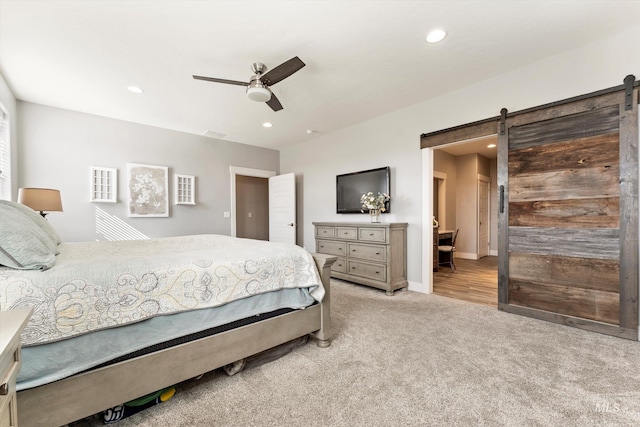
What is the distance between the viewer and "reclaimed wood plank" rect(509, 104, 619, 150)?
2.30 meters

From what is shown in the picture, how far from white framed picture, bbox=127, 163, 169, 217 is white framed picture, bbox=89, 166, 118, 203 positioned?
0.61 ft

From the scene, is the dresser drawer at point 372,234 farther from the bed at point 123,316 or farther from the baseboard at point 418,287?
the bed at point 123,316

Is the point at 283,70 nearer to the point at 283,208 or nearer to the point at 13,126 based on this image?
the point at 283,208

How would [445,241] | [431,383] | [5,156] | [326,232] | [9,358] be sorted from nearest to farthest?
[9,358] → [431,383] → [5,156] → [326,232] → [445,241]

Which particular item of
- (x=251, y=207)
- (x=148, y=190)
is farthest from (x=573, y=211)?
(x=251, y=207)

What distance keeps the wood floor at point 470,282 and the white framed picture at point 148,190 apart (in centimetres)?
438

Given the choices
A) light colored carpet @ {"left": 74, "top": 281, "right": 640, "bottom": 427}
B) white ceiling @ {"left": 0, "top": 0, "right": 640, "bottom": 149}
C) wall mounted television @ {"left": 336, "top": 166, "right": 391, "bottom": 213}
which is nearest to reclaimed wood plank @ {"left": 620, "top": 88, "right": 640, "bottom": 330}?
light colored carpet @ {"left": 74, "top": 281, "right": 640, "bottom": 427}

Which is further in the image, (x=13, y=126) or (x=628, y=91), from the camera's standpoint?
(x=13, y=126)

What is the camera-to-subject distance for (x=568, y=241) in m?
2.49

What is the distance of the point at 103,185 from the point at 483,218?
763 centimetres

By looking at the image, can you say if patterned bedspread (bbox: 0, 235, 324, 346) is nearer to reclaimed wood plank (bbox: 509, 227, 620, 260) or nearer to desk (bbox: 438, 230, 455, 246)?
reclaimed wood plank (bbox: 509, 227, 620, 260)

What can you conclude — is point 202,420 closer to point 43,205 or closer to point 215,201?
point 43,205

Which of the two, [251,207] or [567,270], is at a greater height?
[251,207]

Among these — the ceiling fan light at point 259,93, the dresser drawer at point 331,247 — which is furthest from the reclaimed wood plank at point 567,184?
the ceiling fan light at point 259,93
